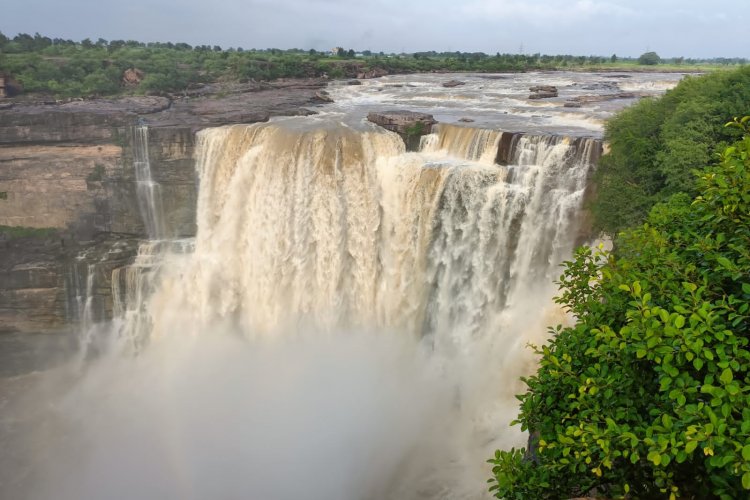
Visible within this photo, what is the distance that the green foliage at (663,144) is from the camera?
35.4 ft

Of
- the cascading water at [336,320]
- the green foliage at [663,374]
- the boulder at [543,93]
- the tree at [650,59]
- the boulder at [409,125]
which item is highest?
the tree at [650,59]

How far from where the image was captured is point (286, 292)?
17.1m

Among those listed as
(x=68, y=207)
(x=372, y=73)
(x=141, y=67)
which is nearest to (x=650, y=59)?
(x=372, y=73)

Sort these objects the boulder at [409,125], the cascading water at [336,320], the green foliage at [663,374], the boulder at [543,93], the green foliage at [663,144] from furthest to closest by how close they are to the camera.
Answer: the boulder at [543,93], the boulder at [409,125], the cascading water at [336,320], the green foliage at [663,144], the green foliage at [663,374]

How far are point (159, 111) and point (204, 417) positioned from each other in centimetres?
1362

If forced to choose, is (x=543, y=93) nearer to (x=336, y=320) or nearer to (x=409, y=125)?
(x=409, y=125)

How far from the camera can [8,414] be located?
18109mm

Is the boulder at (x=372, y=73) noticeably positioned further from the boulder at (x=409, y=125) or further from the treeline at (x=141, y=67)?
the boulder at (x=409, y=125)

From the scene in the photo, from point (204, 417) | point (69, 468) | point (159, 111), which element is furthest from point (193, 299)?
point (159, 111)

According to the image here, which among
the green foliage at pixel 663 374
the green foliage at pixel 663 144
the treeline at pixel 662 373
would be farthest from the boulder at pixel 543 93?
the green foliage at pixel 663 374

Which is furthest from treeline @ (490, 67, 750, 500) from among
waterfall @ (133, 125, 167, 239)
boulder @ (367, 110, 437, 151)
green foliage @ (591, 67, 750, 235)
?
waterfall @ (133, 125, 167, 239)

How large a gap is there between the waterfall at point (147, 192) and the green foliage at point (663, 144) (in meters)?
14.8

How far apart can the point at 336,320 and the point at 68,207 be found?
37.3 feet

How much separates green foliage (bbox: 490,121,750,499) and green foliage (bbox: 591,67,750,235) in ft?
20.8
